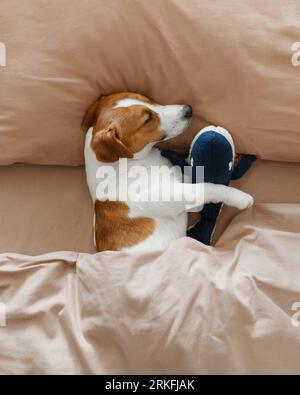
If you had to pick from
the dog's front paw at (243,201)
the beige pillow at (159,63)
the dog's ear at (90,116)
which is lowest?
the dog's front paw at (243,201)

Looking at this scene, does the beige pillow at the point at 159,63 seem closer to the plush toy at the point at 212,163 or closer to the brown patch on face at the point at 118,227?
the plush toy at the point at 212,163

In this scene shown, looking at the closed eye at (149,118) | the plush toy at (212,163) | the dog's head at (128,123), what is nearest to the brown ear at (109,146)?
the dog's head at (128,123)

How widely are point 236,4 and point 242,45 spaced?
0.41 feet

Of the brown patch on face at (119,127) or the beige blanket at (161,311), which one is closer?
the beige blanket at (161,311)

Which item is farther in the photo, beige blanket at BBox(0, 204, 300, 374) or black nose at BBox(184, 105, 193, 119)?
black nose at BBox(184, 105, 193, 119)

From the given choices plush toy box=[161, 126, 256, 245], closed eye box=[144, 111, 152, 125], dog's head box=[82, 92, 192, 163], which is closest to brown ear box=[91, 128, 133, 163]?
dog's head box=[82, 92, 192, 163]

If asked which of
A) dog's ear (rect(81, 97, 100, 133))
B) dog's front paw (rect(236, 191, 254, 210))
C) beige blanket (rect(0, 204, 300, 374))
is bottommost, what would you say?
beige blanket (rect(0, 204, 300, 374))

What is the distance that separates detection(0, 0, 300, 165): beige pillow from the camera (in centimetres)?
140

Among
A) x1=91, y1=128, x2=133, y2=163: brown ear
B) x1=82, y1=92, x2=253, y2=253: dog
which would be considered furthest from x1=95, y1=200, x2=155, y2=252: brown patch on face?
x1=91, y1=128, x2=133, y2=163: brown ear

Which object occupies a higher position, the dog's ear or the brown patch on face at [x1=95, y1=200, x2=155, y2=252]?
the dog's ear

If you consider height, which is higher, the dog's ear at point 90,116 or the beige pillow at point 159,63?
Result: the beige pillow at point 159,63

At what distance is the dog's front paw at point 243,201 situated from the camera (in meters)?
1.41

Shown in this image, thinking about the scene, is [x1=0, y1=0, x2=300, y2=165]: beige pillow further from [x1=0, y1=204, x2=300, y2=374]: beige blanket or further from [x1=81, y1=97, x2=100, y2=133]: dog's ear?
[x1=0, y1=204, x2=300, y2=374]: beige blanket

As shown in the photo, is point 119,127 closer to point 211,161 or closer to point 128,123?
point 128,123
